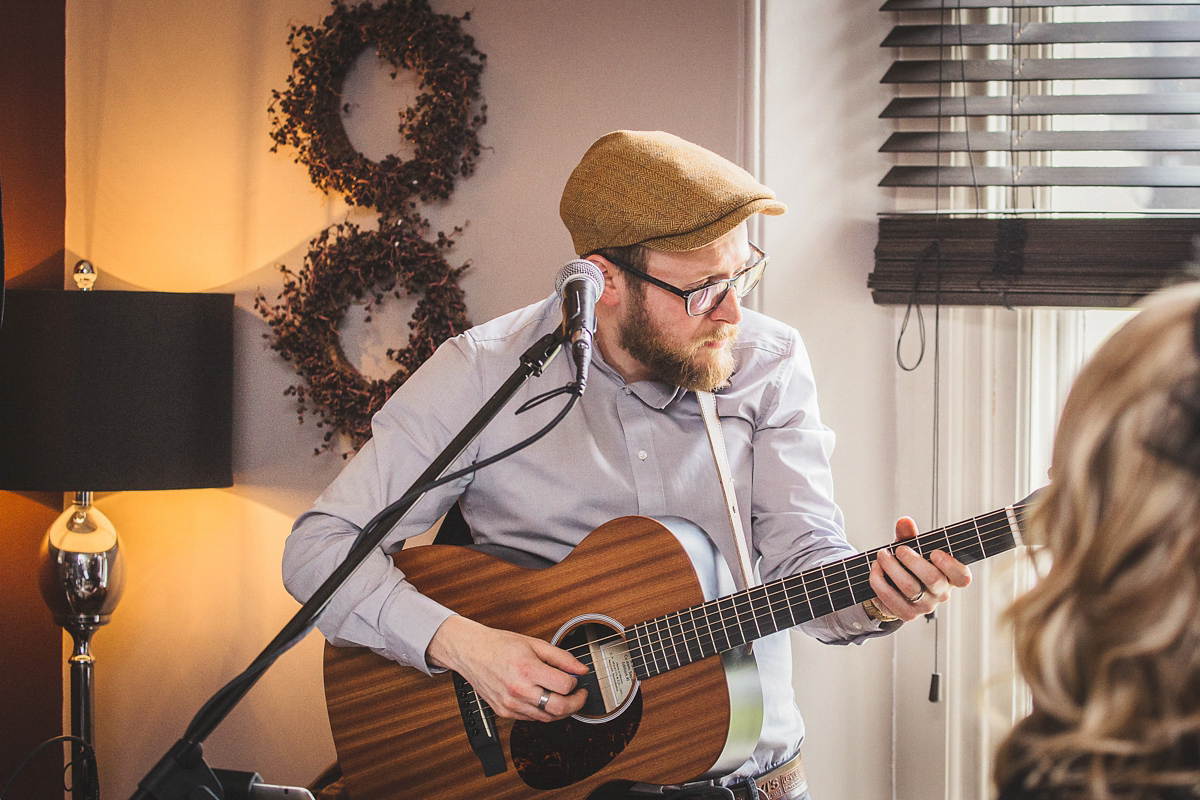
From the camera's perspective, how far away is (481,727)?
1.45 meters

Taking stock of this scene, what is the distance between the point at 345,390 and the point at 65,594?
76cm

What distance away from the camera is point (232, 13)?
231 centimetres

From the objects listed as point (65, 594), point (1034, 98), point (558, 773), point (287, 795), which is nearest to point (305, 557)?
point (287, 795)

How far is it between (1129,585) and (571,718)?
3.09 feet

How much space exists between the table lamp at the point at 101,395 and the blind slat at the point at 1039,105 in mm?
1557

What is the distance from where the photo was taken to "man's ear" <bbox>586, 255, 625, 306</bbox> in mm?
1653

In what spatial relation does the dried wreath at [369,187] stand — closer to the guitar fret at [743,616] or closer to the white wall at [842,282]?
the white wall at [842,282]

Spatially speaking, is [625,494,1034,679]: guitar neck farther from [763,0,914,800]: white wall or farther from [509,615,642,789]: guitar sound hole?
[763,0,914,800]: white wall

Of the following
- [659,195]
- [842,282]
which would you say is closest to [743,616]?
[659,195]

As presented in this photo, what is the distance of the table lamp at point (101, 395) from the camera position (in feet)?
6.23

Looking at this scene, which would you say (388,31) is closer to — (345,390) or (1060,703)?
(345,390)

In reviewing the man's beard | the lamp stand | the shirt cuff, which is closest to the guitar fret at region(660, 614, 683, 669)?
the shirt cuff

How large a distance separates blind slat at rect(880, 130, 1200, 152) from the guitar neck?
2.83ft

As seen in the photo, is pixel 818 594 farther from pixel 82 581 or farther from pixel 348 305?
pixel 82 581
